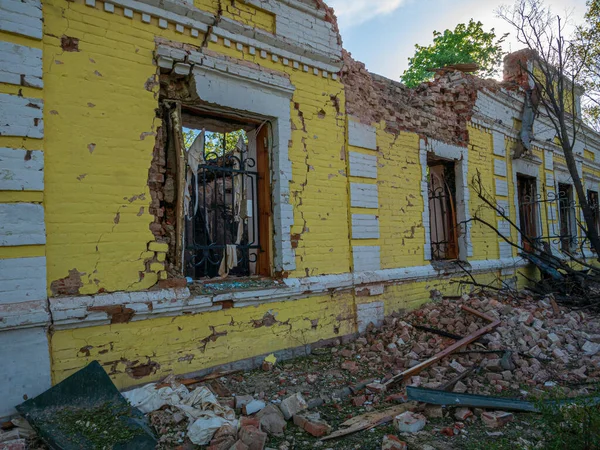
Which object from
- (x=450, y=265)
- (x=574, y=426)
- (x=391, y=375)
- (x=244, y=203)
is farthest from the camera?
(x=450, y=265)

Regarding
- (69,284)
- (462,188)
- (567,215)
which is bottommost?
(69,284)

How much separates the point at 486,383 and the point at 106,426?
142 inches

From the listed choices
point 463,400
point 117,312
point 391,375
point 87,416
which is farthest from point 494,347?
point 87,416

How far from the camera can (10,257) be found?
3.21m

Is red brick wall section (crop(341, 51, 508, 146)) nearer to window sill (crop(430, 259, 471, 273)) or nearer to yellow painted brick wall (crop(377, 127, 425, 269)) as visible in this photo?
yellow painted brick wall (crop(377, 127, 425, 269))

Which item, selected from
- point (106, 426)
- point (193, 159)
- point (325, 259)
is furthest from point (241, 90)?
point (106, 426)

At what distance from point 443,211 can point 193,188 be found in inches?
219

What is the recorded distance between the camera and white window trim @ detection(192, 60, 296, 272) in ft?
15.7

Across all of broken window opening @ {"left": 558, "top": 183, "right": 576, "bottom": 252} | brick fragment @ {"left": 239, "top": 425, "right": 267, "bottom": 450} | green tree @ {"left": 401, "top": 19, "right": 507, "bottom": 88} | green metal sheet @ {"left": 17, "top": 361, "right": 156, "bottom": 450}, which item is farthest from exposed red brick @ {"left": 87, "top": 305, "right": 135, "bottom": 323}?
green tree @ {"left": 401, "top": 19, "right": 507, "bottom": 88}

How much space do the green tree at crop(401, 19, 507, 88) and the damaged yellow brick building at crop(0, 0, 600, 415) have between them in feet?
47.3

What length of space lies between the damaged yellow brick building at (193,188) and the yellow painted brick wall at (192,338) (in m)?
0.02

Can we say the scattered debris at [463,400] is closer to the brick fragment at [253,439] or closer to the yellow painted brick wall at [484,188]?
the brick fragment at [253,439]

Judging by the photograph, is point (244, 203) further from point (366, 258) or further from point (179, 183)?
point (366, 258)

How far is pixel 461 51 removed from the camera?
2038cm
